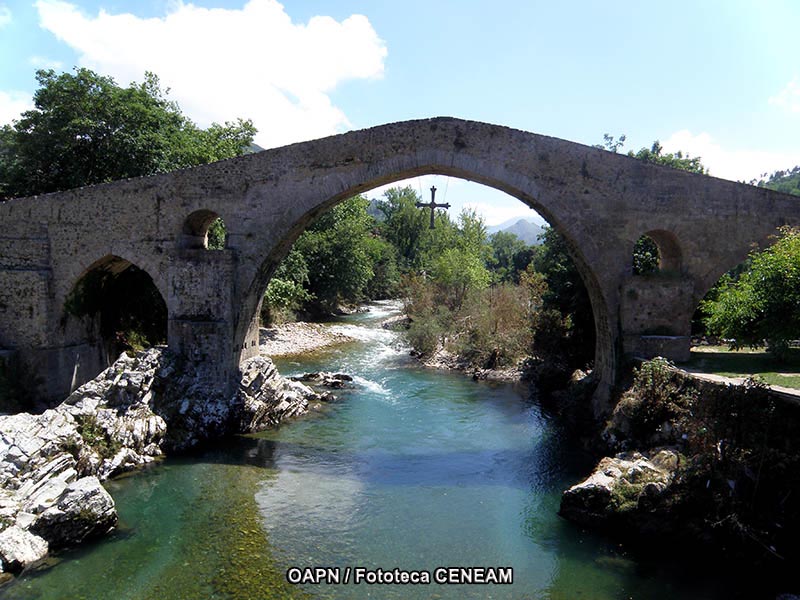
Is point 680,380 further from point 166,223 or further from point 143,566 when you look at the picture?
point 166,223

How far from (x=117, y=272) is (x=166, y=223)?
3022 mm

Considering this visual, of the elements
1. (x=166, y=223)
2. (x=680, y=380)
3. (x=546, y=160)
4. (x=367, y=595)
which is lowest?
(x=367, y=595)

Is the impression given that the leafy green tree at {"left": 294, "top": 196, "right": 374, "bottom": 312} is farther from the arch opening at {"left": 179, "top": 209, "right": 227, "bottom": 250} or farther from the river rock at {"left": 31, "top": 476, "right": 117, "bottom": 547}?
the river rock at {"left": 31, "top": 476, "right": 117, "bottom": 547}

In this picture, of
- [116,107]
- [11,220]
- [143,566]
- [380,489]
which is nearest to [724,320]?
[380,489]

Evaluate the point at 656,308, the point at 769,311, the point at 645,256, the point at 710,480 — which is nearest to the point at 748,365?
the point at 656,308

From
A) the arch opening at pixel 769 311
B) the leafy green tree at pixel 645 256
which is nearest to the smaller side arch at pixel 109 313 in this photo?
the arch opening at pixel 769 311

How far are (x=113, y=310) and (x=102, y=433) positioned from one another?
6065mm

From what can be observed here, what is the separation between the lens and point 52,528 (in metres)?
7.49

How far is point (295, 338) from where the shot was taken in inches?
964

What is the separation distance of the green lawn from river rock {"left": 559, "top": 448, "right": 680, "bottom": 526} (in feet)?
6.20

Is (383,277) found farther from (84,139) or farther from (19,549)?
(19,549)

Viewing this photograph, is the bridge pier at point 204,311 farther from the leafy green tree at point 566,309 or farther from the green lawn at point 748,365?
the leafy green tree at point 566,309

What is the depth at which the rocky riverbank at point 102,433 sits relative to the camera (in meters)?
7.52

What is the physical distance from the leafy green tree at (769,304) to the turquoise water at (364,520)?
10.9 feet
